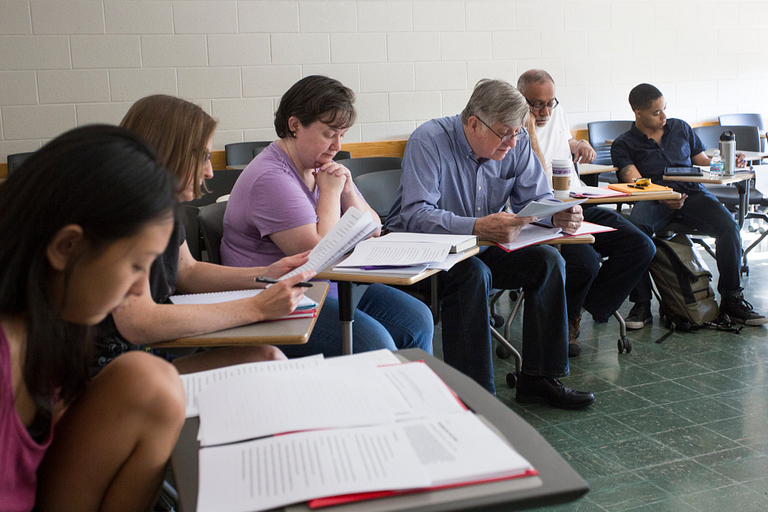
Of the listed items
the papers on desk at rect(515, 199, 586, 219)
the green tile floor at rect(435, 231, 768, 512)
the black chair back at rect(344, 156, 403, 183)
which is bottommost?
the green tile floor at rect(435, 231, 768, 512)

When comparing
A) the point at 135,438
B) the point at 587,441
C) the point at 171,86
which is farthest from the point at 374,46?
the point at 135,438

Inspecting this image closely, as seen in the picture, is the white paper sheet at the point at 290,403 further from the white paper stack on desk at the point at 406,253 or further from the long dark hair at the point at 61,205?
the white paper stack on desk at the point at 406,253

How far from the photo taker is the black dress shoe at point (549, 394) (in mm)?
2355

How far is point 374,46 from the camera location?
470 centimetres

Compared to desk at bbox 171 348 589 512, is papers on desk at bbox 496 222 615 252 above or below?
above

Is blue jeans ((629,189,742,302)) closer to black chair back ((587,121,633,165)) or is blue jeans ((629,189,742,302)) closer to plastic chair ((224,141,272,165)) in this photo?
black chair back ((587,121,633,165))

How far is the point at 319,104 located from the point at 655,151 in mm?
2352

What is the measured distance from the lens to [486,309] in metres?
2.24

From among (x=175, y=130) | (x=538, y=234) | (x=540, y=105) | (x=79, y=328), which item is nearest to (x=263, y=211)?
(x=175, y=130)

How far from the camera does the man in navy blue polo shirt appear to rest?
3279 mm

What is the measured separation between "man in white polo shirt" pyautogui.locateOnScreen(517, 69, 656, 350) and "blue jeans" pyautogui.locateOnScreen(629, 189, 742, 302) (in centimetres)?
25

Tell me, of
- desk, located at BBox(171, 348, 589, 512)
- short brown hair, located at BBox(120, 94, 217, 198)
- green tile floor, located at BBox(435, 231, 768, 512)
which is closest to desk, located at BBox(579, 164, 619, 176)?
green tile floor, located at BBox(435, 231, 768, 512)

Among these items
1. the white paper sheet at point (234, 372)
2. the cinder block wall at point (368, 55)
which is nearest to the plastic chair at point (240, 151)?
the cinder block wall at point (368, 55)

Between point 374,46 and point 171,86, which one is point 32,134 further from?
point 374,46
